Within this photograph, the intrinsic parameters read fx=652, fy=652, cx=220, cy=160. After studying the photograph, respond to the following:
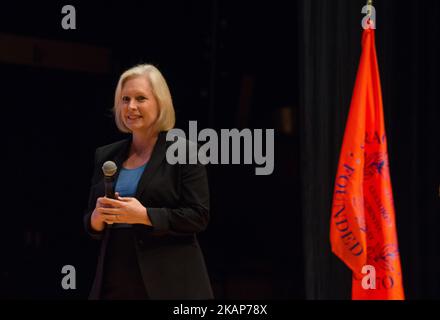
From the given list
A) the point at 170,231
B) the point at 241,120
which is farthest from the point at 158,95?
the point at 241,120

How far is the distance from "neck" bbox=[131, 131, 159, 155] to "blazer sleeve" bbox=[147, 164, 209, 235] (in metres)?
0.19

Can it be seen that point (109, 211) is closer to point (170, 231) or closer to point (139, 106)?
point (170, 231)

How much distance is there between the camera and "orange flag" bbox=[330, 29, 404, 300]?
10.9 feet

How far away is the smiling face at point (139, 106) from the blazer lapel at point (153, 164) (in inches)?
3.1

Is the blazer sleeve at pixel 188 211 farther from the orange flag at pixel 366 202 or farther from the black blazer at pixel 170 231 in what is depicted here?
the orange flag at pixel 366 202

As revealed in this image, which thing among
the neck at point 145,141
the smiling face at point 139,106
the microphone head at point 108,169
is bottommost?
the microphone head at point 108,169

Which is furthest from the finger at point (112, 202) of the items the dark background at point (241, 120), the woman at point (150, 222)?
the dark background at point (241, 120)

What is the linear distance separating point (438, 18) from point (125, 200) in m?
2.57

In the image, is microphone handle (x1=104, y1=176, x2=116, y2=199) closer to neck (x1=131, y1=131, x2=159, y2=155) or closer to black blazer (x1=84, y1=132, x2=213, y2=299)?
black blazer (x1=84, y1=132, x2=213, y2=299)

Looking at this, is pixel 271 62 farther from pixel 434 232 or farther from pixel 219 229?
pixel 434 232

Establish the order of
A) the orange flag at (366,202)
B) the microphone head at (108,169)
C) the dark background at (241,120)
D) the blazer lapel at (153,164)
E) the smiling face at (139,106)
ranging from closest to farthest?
the microphone head at (108,169) < the blazer lapel at (153,164) < the smiling face at (139,106) < the orange flag at (366,202) < the dark background at (241,120)

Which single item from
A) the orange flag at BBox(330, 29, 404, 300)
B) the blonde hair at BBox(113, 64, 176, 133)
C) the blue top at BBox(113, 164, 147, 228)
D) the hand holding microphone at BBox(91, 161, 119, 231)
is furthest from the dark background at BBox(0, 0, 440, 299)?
the hand holding microphone at BBox(91, 161, 119, 231)

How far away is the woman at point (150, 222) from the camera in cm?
218
